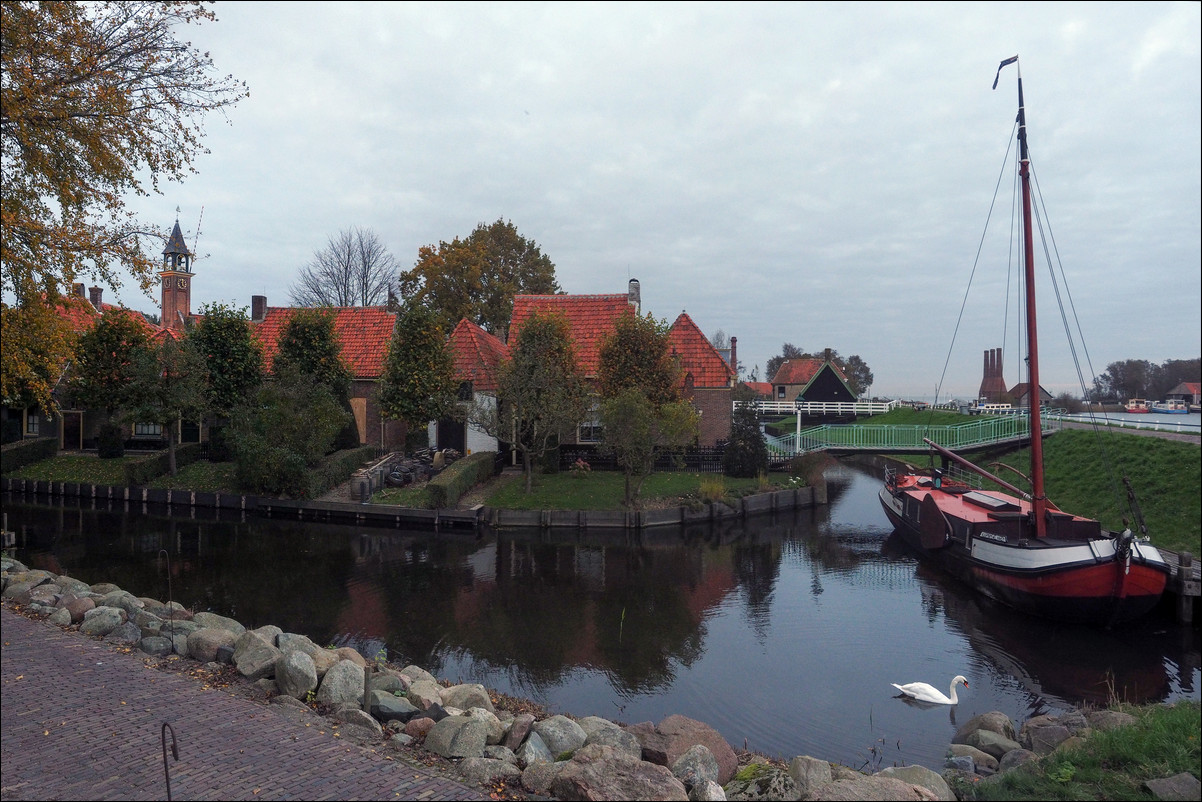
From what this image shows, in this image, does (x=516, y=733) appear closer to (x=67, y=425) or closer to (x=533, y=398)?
(x=533, y=398)

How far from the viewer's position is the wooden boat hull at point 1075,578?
1235 centimetres

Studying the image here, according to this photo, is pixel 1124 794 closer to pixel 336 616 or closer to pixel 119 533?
pixel 336 616

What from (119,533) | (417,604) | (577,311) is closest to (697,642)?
(417,604)

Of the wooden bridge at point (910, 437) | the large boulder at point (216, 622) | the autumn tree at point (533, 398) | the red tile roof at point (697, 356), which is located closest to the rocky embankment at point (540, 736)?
the large boulder at point (216, 622)

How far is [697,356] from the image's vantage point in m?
30.1

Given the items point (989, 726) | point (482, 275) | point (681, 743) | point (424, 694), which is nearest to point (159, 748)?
point (424, 694)

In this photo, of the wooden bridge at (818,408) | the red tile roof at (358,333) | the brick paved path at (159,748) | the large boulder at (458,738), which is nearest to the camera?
the brick paved path at (159,748)

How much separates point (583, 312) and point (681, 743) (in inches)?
1017

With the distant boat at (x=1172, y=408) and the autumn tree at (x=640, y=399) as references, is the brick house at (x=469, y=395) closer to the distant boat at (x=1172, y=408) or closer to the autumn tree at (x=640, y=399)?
the autumn tree at (x=640, y=399)

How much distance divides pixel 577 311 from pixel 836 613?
20.6 m

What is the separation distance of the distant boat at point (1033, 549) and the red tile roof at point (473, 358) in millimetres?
15456

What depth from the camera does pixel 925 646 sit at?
12.3 meters

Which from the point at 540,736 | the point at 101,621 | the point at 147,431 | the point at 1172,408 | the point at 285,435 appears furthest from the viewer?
the point at 147,431

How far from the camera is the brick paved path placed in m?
5.19
